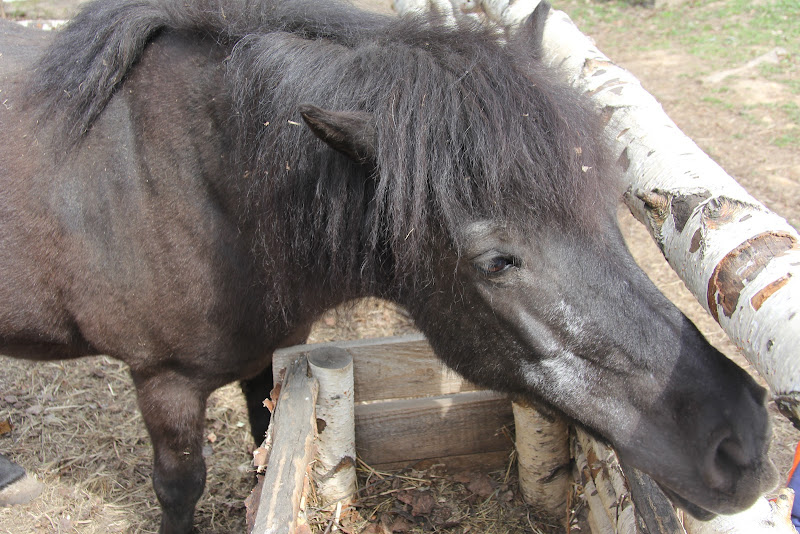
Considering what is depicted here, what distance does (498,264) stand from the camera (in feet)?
6.09

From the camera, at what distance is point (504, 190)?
70.9 inches

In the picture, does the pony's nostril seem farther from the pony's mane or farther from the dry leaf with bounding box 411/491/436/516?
the dry leaf with bounding box 411/491/436/516

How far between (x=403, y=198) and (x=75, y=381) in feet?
11.8

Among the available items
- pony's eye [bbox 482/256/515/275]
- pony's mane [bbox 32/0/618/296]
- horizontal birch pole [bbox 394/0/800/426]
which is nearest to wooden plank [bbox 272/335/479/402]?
pony's mane [bbox 32/0/618/296]

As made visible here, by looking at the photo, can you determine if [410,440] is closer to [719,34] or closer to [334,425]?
[334,425]

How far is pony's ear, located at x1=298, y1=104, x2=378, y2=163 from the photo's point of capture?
1750mm

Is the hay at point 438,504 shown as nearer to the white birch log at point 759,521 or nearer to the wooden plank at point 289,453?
the wooden plank at point 289,453

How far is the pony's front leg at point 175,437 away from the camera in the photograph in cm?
272

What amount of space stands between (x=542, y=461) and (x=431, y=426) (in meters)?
0.55

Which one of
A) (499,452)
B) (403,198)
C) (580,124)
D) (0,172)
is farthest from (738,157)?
(0,172)

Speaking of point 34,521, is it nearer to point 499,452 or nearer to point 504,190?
point 499,452

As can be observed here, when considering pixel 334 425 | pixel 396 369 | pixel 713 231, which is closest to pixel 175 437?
pixel 334 425

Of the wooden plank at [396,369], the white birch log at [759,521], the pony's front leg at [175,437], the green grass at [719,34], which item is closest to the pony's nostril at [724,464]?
the white birch log at [759,521]

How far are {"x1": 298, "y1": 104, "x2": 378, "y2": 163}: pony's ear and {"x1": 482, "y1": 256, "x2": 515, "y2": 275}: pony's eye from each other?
1.55ft
